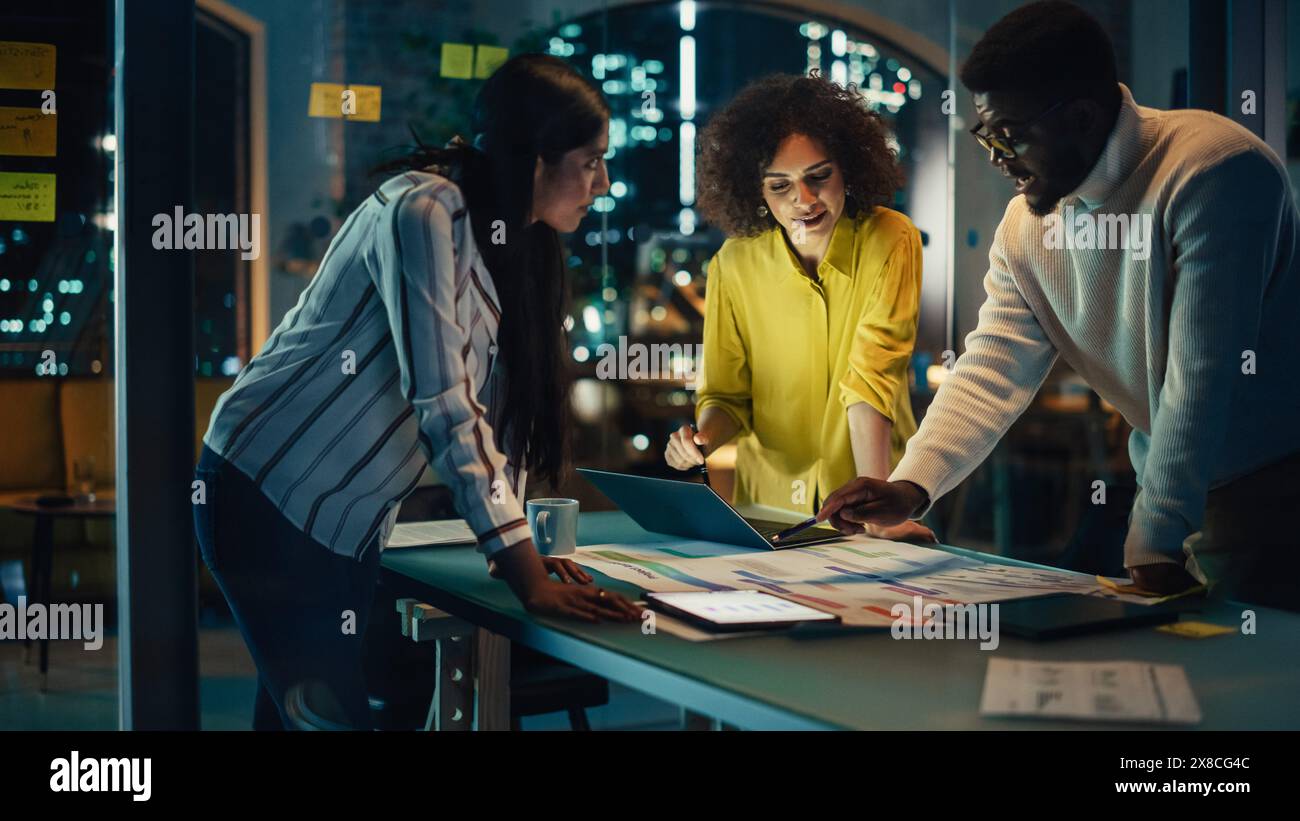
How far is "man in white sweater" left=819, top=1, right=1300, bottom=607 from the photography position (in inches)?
60.9

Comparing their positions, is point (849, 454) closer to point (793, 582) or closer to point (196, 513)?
point (793, 582)

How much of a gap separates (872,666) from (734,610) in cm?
24

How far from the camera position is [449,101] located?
5.25 m

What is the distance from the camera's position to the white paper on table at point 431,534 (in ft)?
6.91

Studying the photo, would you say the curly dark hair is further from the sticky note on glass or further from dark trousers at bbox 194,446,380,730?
the sticky note on glass

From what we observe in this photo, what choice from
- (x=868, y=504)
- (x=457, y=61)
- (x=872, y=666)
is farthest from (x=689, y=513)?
(x=457, y=61)

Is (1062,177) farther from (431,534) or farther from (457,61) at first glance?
(457,61)

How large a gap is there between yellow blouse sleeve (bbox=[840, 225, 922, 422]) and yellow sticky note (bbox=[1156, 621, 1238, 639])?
0.91 m

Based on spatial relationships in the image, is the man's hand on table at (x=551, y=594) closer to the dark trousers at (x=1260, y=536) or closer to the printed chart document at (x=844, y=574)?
the printed chart document at (x=844, y=574)

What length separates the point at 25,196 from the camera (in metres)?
2.65

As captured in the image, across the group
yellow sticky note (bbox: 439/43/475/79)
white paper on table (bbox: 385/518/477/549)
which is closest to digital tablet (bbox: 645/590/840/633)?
white paper on table (bbox: 385/518/477/549)

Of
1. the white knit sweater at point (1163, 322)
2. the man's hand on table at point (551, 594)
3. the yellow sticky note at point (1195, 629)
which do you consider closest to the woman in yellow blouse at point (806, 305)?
the white knit sweater at point (1163, 322)

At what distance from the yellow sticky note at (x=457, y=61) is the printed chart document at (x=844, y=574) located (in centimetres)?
368
